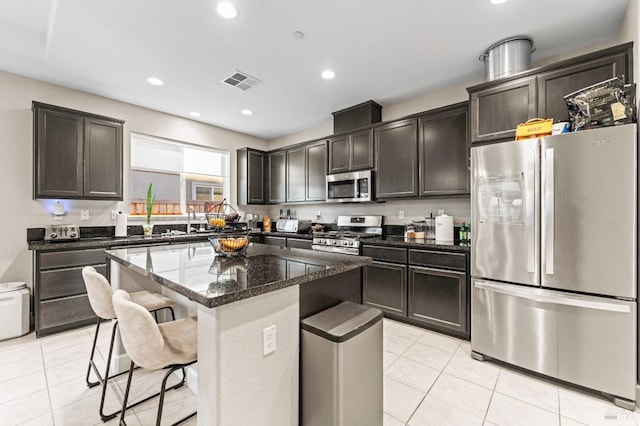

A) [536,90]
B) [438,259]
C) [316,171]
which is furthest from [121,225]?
[536,90]

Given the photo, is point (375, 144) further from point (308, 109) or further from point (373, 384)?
point (373, 384)

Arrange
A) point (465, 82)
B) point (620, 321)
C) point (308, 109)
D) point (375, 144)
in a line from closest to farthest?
1. point (620, 321)
2. point (465, 82)
3. point (375, 144)
4. point (308, 109)

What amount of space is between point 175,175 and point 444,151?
4.27m

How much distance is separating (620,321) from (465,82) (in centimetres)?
282

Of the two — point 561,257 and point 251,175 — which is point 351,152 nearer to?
point 251,175

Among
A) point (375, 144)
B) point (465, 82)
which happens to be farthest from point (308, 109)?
point (465, 82)

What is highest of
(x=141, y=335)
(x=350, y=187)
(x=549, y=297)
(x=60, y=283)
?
(x=350, y=187)

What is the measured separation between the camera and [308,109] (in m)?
4.40

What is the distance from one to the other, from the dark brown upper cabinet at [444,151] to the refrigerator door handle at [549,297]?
1158 millimetres

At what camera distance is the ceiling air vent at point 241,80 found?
3.28m

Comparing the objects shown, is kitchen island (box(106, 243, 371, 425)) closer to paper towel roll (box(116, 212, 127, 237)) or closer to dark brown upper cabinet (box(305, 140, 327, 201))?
paper towel roll (box(116, 212, 127, 237))

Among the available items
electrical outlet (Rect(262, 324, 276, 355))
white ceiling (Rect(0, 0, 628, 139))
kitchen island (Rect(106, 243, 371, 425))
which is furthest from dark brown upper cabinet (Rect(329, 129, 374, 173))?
electrical outlet (Rect(262, 324, 276, 355))

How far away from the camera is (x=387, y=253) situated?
3393 millimetres

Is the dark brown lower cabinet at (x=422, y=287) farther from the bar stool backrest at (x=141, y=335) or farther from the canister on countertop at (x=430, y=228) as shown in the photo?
the bar stool backrest at (x=141, y=335)
